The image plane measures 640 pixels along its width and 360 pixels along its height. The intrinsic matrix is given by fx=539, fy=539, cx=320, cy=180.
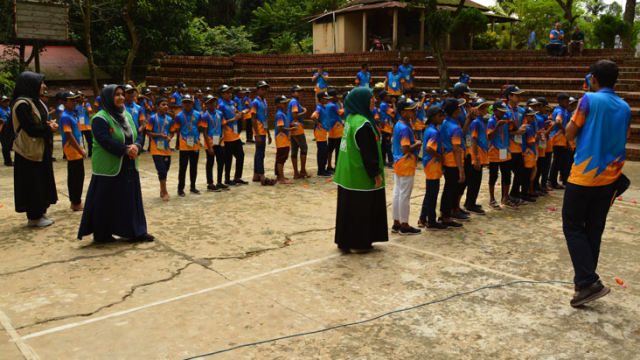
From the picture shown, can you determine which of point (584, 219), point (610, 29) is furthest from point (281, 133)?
point (610, 29)

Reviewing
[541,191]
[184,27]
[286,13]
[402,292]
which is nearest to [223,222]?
[402,292]

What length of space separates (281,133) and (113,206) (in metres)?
4.35

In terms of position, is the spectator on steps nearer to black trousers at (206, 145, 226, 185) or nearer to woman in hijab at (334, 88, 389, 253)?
black trousers at (206, 145, 226, 185)

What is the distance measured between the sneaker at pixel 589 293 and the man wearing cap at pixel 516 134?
3847 millimetres

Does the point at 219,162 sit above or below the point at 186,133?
below

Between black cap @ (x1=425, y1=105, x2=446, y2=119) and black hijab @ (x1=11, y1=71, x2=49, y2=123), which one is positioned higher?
black hijab @ (x1=11, y1=71, x2=49, y2=123)

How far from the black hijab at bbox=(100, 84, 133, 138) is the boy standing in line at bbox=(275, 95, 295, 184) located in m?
3.96

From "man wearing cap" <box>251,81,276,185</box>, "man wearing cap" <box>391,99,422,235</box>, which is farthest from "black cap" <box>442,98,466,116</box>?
"man wearing cap" <box>251,81,276,185</box>

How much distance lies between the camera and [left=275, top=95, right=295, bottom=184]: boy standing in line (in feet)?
32.5

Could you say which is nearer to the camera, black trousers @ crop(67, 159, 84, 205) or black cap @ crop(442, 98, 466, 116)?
black cap @ crop(442, 98, 466, 116)

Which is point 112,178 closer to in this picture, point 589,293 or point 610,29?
point 589,293

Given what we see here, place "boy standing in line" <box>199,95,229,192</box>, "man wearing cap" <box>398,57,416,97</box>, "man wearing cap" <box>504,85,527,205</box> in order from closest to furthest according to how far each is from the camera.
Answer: "man wearing cap" <box>504,85,527,205</box>, "boy standing in line" <box>199,95,229,192</box>, "man wearing cap" <box>398,57,416,97</box>

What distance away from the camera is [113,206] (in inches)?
243

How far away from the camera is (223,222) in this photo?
7367 mm
